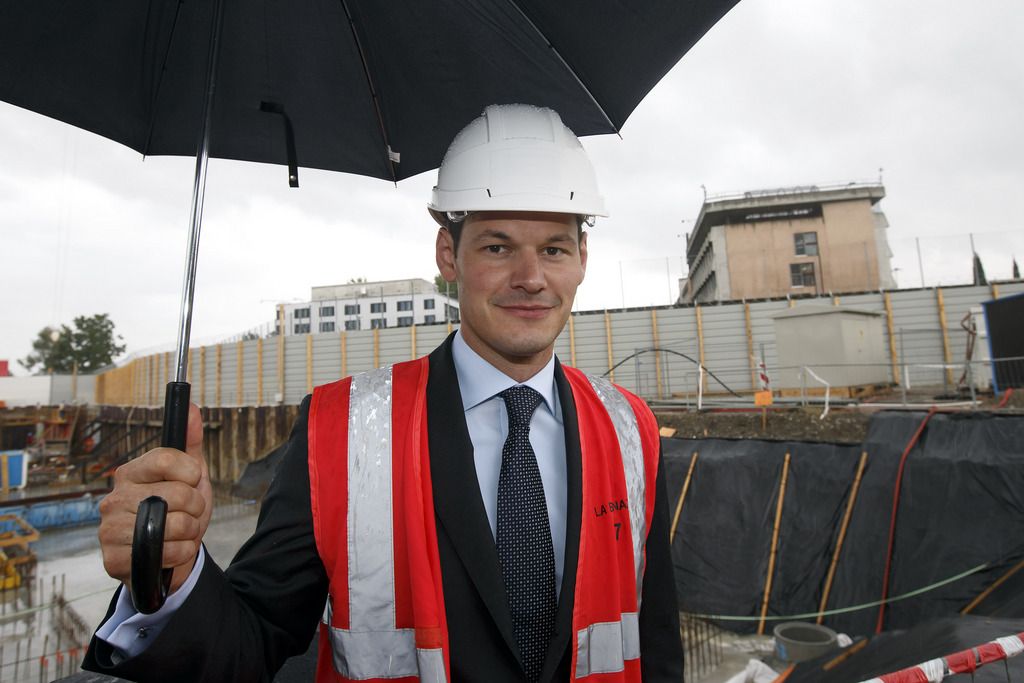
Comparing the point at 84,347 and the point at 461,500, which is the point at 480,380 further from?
the point at 84,347

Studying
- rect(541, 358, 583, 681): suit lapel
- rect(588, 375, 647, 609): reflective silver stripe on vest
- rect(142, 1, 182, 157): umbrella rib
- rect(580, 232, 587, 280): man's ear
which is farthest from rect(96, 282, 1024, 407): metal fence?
rect(142, 1, 182, 157): umbrella rib

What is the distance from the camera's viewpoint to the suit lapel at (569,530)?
138 cm

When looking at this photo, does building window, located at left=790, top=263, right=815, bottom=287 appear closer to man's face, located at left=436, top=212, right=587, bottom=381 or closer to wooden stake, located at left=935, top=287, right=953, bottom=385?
wooden stake, located at left=935, top=287, right=953, bottom=385

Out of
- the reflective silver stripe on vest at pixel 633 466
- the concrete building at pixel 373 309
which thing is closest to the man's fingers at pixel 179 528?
the reflective silver stripe on vest at pixel 633 466

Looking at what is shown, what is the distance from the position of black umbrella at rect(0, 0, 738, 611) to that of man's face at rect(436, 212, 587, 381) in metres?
0.60

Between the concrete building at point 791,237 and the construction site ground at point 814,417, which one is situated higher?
the concrete building at point 791,237

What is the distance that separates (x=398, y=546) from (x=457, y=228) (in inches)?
38.1

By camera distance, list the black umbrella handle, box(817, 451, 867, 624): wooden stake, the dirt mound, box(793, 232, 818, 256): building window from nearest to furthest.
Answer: the black umbrella handle
box(817, 451, 867, 624): wooden stake
the dirt mound
box(793, 232, 818, 256): building window

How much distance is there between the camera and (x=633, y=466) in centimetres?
175

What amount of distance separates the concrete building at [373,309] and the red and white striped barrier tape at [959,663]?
58712 millimetres

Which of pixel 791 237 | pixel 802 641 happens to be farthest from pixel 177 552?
pixel 791 237

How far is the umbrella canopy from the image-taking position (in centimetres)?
154

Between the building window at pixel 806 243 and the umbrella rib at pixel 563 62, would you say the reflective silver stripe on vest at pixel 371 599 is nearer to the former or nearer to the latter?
the umbrella rib at pixel 563 62

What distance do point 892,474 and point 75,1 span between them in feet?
34.7
